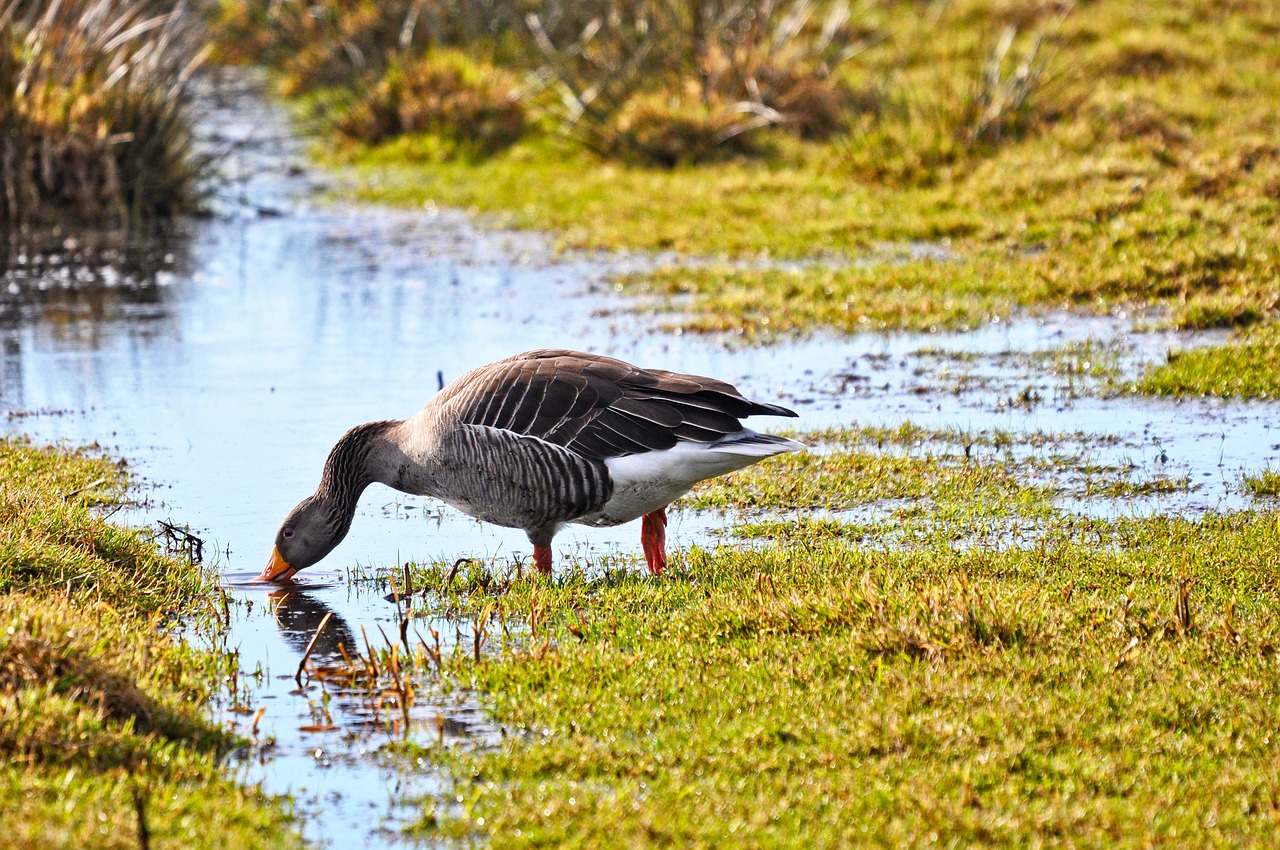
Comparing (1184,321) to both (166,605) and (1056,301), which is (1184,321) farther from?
(166,605)

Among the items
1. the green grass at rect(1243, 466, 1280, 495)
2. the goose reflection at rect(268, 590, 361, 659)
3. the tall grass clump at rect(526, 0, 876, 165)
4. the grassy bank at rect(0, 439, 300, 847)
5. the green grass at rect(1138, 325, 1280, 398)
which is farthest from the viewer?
the tall grass clump at rect(526, 0, 876, 165)

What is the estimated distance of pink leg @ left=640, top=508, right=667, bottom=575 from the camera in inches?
281

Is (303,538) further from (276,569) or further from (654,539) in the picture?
(654,539)

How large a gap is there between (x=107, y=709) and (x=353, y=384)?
19.7ft

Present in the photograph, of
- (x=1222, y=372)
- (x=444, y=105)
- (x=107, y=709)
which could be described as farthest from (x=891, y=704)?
(x=444, y=105)

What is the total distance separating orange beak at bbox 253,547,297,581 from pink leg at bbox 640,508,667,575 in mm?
1725

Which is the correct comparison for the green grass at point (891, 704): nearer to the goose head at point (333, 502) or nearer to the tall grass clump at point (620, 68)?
the goose head at point (333, 502)

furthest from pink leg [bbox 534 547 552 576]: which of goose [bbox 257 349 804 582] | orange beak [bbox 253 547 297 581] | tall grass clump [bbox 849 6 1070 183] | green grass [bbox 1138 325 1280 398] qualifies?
tall grass clump [bbox 849 6 1070 183]

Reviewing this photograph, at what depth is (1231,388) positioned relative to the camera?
32.1 feet

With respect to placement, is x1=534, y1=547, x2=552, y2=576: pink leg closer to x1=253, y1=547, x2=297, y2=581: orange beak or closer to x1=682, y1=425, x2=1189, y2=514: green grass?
x1=253, y1=547, x2=297, y2=581: orange beak

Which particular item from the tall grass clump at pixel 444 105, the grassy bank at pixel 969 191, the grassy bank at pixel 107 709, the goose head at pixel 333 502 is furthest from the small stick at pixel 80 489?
the tall grass clump at pixel 444 105

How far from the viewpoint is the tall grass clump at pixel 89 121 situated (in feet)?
54.4

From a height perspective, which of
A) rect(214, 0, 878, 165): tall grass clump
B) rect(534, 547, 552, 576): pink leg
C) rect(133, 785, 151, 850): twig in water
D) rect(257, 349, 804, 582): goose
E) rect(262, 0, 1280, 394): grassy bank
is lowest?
rect(133, 785, 151, 850): twig in water

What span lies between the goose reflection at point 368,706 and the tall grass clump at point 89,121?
11340 millimetres
